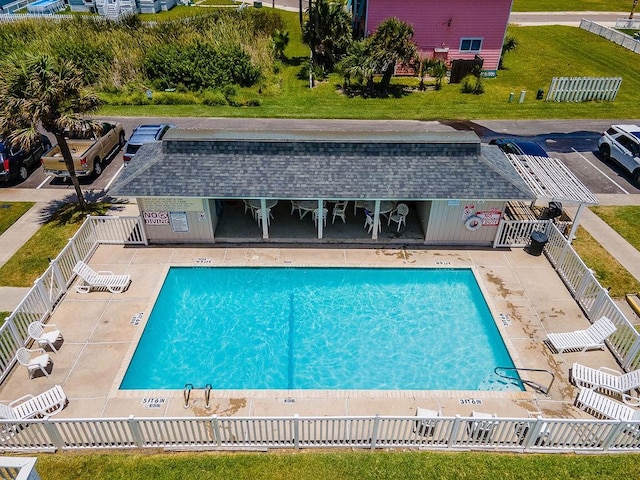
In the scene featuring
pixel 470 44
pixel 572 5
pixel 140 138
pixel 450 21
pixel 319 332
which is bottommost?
pixel 319 332

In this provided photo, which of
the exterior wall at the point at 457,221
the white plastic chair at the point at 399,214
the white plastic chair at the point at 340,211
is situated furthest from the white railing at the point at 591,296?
the white plastic chair at the point at 340,211

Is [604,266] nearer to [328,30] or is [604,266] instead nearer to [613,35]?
[328,30]

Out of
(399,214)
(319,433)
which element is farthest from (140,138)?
(319,433)

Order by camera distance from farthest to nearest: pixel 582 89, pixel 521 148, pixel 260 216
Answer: pixel 582 89, pixel 521 148, pixel 260 216

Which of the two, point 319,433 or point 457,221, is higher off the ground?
point 457,221

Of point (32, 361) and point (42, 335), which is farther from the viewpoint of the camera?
point (42, 335)

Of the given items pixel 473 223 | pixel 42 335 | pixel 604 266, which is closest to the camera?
pixel 42 335

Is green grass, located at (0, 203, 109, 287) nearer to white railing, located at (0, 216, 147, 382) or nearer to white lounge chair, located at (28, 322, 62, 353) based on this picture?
white railing, located at (0, 216, 147, 382)
